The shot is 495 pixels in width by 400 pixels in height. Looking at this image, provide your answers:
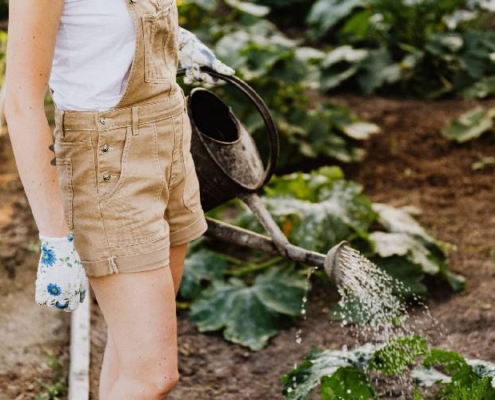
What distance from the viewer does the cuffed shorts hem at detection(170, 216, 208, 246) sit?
7.83 feet

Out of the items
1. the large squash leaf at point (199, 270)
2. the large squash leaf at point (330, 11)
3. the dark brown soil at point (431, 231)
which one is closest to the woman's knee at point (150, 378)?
the dark brown soil at point (431, 231)

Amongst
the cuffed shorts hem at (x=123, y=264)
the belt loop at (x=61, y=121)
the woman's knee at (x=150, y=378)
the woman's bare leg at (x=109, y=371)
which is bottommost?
the woman's bare leg at (x=109, y=371)

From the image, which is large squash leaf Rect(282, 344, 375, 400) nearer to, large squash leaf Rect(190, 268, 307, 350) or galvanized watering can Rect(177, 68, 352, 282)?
galvanized watering can Rect(177, 68, 352, 282)

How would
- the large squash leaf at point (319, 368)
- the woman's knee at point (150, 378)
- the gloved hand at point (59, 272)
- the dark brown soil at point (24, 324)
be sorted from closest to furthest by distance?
the gloved hand at point (59, 272) → the woman's knee at point (150, 378) → the large squash leaf at point (319, 368) → the dark brown soil at point (24, 324)

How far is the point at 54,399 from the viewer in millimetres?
3234

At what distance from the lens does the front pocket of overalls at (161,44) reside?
208 centimetres

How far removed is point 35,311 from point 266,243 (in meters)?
1.45

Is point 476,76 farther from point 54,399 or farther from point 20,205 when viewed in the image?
point 54,399

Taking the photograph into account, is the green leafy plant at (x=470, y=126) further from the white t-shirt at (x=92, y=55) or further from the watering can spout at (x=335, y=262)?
the white t-shirt at (x=92, y=55)

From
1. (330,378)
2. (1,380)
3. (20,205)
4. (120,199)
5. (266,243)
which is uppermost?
(120,199)

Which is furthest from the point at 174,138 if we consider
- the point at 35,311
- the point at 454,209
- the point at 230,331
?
the point at 454,209

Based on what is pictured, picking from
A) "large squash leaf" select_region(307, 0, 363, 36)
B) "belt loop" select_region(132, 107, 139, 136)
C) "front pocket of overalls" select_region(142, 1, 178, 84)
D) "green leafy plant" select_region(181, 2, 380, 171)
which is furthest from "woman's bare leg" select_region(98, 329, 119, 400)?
"large squash leaf" select_region(307, 0, 363, 36)

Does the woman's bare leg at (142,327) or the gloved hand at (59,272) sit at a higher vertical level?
the gloved hand at (59,272)

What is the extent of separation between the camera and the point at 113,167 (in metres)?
2.11
